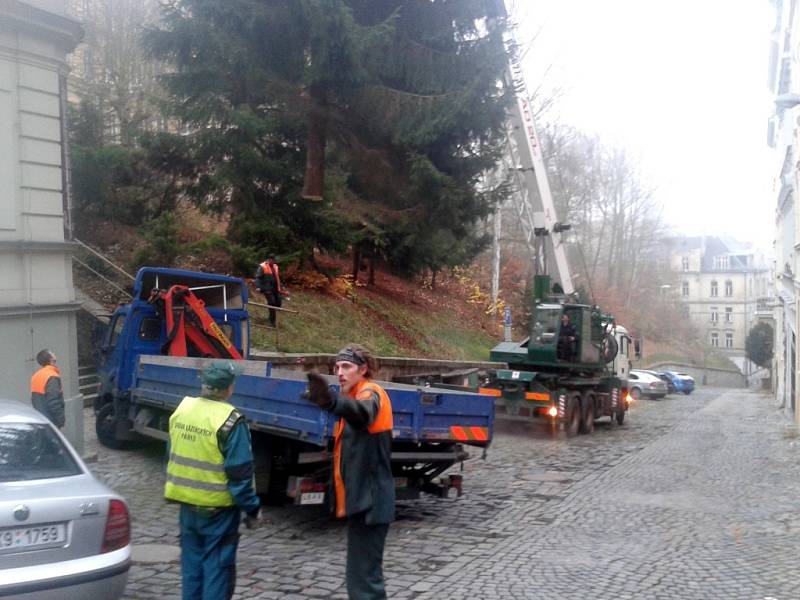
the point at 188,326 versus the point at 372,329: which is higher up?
the point at 188,326

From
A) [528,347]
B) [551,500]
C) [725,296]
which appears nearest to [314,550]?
[551,500]

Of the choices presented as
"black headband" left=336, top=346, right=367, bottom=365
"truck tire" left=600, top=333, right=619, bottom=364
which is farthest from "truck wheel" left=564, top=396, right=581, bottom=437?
"black headband" left=336, top=346, right=367, bottom=365

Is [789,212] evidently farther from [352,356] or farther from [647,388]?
[352,356]

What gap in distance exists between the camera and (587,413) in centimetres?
1923

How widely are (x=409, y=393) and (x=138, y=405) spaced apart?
5.29 metres

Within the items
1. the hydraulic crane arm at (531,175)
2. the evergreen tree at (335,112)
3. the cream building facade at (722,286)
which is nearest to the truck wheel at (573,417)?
the hydraulic crane arm at (531,175)

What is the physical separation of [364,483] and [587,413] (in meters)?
14.9

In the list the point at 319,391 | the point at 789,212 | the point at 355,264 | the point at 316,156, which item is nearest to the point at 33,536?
the point at 319,391

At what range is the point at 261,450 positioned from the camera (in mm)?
8789

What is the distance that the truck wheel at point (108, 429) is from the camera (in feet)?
42.3

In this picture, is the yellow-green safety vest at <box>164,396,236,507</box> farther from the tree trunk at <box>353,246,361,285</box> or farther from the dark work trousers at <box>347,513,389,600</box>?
the tree trunk at <box>353,246,361,285</box>

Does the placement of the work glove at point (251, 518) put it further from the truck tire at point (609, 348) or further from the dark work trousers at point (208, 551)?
the truck tire at point (609, 348)

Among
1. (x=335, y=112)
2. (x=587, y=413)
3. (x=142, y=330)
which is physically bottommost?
(x=587, y=413)

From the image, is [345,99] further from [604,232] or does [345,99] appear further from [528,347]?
[604,232]
